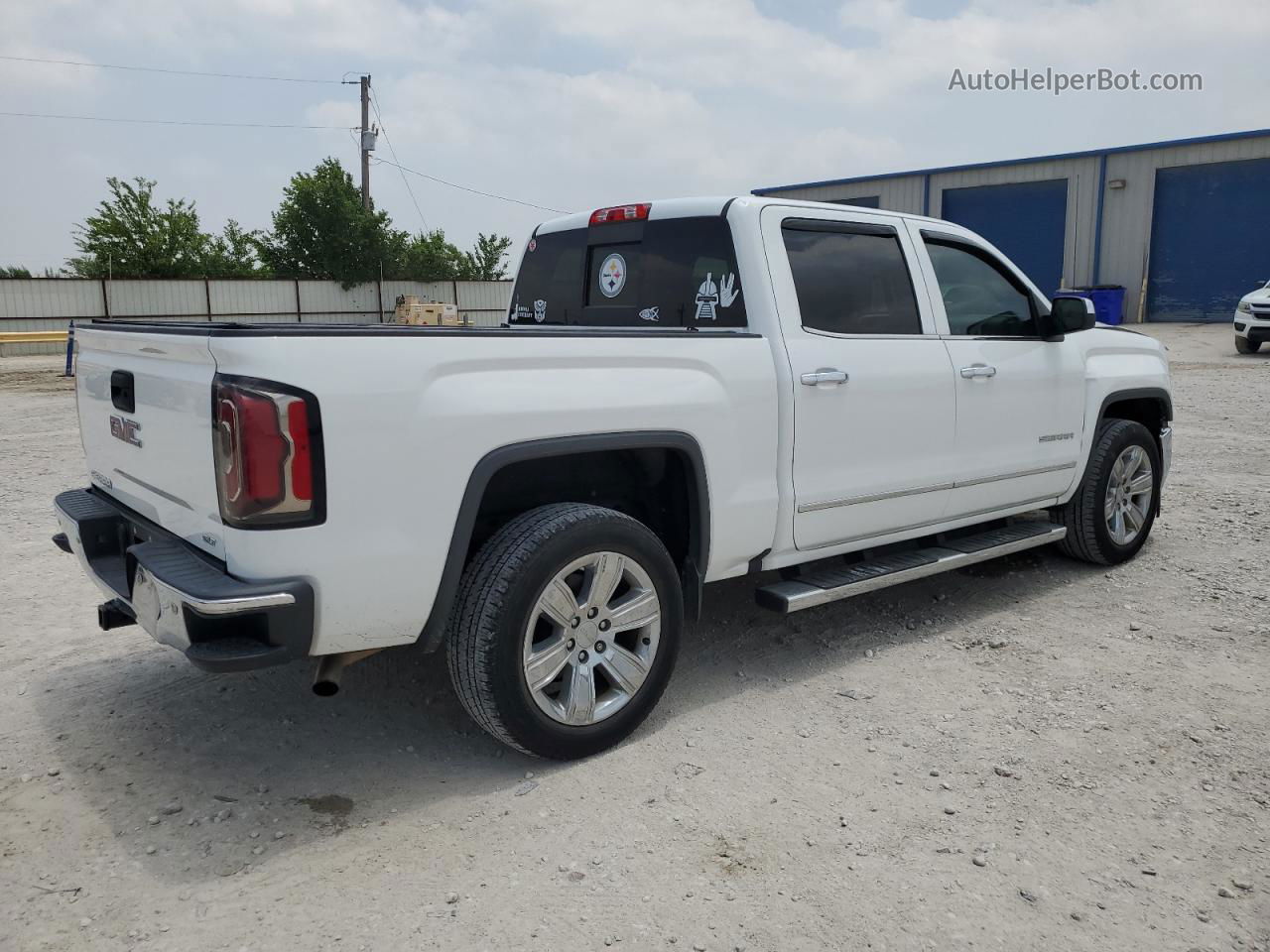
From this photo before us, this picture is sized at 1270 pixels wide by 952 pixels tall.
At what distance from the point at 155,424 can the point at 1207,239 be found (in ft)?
97.4

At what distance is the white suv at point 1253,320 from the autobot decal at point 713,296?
18.2m

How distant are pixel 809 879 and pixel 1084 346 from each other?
3.68m

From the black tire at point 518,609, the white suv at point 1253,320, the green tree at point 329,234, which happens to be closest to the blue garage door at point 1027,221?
the white suv at point 1253,320

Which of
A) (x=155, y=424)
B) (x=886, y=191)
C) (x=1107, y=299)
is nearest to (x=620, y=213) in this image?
(x=155, y=424)

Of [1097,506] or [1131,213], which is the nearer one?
[1097,506]

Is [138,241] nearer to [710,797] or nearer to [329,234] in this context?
[329,234]

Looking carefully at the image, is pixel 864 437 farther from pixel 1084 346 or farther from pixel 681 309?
pixel 1084 346

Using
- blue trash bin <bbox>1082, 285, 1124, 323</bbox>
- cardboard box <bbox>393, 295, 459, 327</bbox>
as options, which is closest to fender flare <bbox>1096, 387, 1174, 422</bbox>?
blue trash bin <bbox>1082, 285, 1124, 323</bbox>

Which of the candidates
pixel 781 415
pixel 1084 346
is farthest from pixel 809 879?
pixel 1084 346

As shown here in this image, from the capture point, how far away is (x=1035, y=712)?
3854 mm

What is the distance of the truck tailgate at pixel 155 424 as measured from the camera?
9.50 feet

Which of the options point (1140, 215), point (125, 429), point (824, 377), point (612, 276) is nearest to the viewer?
point (125, 429)

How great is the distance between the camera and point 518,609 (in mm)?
3170

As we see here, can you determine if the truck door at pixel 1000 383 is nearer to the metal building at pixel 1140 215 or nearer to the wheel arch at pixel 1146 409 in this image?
the wheel arch at pixel 1146 409
